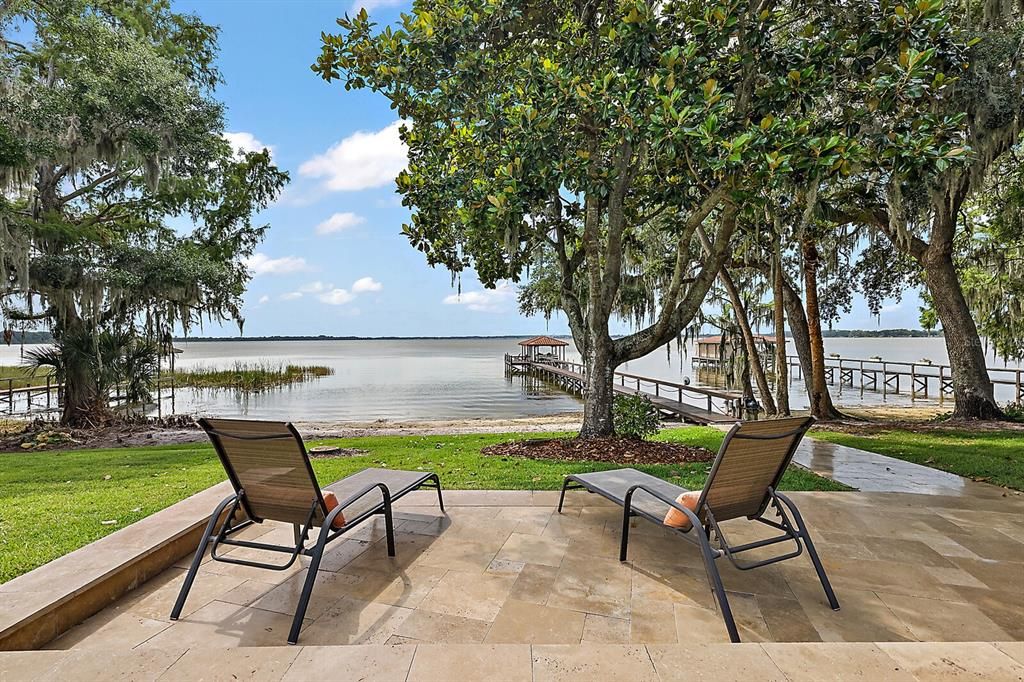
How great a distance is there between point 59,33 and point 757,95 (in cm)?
1192

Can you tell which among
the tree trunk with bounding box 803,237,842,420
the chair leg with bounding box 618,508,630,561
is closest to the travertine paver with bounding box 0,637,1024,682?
the chair leg with bounding box 618,508,630,561

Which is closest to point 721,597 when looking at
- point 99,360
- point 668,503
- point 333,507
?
point 668,503

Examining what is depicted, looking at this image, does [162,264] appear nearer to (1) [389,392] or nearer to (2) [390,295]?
(1) [389,392]

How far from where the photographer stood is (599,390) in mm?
6734

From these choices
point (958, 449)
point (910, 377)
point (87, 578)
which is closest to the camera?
point (87, 578)

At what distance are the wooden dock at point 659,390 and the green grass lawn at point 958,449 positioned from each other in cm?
337

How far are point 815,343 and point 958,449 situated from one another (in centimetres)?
477

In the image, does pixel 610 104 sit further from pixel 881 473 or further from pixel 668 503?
pixel 881 473

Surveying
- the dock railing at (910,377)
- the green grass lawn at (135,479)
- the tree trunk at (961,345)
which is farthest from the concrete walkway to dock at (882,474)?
the dock railing at (910,377)


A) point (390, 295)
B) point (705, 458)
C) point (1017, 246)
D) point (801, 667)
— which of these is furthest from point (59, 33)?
point (390, 295)

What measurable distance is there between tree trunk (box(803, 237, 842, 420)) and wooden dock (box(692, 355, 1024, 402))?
10.7 ft

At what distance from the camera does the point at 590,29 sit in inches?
228

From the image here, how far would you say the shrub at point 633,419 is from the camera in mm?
7004

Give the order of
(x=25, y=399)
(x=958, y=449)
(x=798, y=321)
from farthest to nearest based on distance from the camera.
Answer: (x=25, y=399) → (x=798, y=321) → (x=958, y=449)
